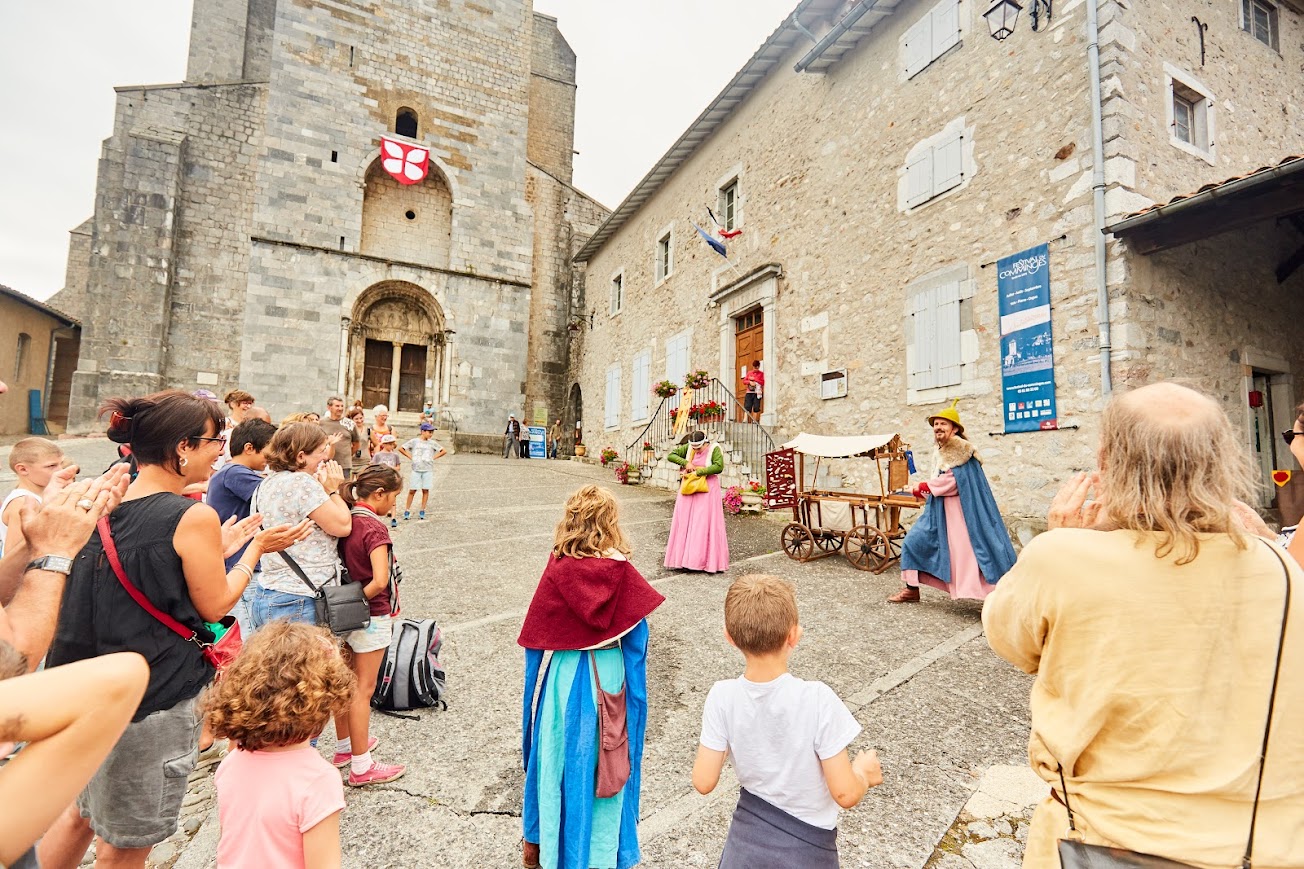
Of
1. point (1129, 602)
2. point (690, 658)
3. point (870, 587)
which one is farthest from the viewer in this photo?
point (870, 587)

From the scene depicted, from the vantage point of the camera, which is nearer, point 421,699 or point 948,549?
point 421,699

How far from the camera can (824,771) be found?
1.54 meters

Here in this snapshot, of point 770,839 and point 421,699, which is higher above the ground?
point 770,839

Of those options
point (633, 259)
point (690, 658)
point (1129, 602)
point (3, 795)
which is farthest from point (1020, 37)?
point (633, 259)

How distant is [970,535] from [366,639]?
4.70 meters

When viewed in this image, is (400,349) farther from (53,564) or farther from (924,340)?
(53,564)

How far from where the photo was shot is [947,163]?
26.7 feet

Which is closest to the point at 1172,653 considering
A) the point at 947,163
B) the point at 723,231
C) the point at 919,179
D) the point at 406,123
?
the point at 947,163

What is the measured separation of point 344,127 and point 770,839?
21.5 meters

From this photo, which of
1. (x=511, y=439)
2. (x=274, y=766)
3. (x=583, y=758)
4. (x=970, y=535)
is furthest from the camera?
(x=511, y=439)

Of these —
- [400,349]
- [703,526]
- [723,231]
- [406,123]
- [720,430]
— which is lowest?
[703,526]

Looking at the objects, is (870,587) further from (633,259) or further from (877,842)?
(633,259)

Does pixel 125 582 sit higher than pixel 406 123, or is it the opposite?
pixel 406 123

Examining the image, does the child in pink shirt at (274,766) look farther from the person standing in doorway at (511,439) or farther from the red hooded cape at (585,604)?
the person standing in doorway at (511,439)
